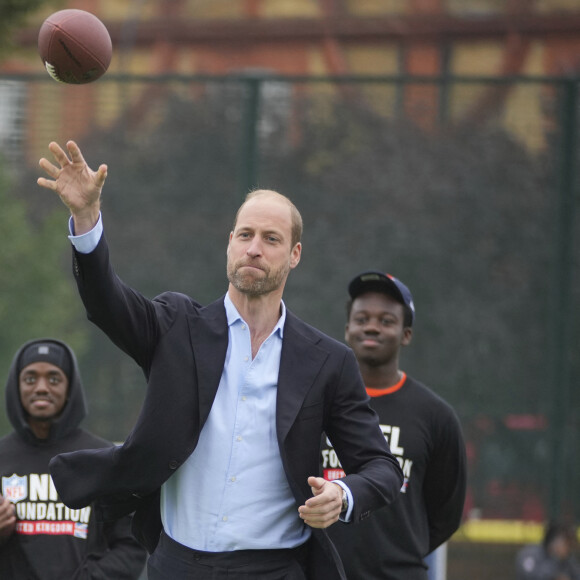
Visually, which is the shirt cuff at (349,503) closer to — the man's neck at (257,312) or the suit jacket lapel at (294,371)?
the suit jacket lapel at (294,371)

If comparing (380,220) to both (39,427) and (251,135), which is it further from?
(39,427)

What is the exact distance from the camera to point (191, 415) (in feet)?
12.7

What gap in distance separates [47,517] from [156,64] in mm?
15566

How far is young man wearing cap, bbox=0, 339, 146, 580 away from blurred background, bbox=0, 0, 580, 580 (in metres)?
2.84

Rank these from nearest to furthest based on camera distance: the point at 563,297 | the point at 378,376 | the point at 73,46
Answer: the point at 73,46
the point at 378,376
the point at 563,297

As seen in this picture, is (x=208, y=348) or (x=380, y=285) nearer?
(x=208, y=348)

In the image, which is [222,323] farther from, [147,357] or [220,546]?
[220,546]

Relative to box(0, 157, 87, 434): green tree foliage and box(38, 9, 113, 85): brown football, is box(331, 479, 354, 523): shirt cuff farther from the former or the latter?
box(0, 157, 87, 434): green tree foliage

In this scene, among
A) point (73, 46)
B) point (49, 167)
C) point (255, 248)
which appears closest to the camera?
point (49, 167)

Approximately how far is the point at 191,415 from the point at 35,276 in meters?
5.04

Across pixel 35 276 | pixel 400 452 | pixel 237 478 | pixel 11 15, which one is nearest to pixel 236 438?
pixel 237 478

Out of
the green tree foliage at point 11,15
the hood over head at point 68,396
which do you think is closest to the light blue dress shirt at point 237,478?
the hood over head at point 68,396

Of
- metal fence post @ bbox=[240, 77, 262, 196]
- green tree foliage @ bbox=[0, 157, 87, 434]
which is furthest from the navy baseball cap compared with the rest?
green tree foliage @ bbox=[0, 157, 87, 434]

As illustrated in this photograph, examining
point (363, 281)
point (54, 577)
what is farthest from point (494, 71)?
point (54, 577)
